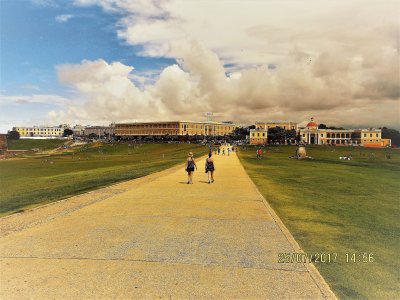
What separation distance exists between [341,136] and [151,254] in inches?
6710

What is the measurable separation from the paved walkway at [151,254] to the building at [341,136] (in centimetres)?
15175

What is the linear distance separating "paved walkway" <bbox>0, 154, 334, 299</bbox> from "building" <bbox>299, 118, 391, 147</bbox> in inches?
5974

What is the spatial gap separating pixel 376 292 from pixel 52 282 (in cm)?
553

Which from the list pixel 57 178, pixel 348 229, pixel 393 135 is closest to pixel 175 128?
pixel 393 135

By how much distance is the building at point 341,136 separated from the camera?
151 metres

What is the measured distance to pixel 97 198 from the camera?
563 inches

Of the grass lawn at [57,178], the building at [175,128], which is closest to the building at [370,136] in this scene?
the building at [175,128]

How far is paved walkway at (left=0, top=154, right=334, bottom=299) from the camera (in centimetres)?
570

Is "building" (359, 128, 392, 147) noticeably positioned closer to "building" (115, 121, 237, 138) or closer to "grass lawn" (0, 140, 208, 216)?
"building" (115, 121, 237, 138)

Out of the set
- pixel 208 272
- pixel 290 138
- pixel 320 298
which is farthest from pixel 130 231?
pixel 290 138

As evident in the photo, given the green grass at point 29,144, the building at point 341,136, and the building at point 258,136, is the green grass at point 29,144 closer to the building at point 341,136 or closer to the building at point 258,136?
the building at point 258,136

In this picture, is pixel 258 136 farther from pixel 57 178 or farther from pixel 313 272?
pixel 313 272

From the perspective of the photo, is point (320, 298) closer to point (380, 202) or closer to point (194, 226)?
point (194, 226)
